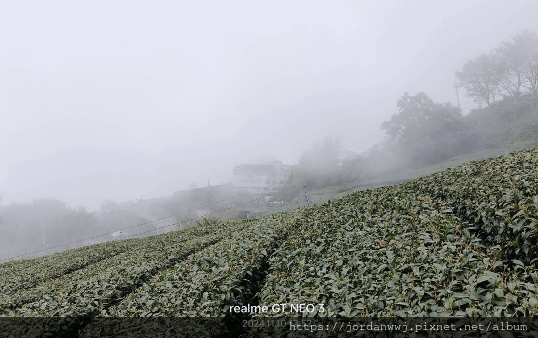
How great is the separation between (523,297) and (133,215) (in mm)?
75970

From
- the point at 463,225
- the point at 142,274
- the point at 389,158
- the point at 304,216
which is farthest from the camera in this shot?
the point at 389,158

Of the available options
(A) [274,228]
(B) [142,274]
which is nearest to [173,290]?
(B) [142,274]

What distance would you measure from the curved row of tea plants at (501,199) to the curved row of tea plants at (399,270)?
388 millimetres

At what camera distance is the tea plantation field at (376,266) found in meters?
3.17

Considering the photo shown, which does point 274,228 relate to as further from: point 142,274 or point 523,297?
point 523,297

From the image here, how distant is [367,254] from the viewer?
4574 millimetres

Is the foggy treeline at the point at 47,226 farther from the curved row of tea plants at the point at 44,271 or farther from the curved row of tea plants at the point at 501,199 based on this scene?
the curved row of tea plants at the point at 501,199

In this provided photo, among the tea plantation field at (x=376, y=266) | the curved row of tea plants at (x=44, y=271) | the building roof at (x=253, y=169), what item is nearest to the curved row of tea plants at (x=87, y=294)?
the tea plantation field at (x=376, y=266)

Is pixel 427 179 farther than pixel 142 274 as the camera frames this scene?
Yes

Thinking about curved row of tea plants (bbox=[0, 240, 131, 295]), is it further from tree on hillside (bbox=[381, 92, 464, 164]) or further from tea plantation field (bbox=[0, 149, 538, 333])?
tree on hillside (bbox=[381, 92, 464, 164])

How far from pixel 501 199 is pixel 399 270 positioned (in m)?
2.28

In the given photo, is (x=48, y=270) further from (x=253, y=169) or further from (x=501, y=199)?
(x=253, y=169)

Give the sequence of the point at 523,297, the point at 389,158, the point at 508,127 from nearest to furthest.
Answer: the point at 523,297 → the point at 508,127 → the point at 389,158

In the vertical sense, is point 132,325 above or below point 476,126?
below
